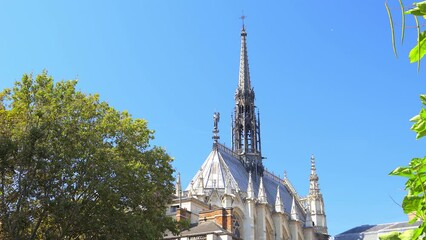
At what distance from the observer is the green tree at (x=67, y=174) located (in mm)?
24125

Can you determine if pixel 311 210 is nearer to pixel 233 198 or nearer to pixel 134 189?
pixel 233 198

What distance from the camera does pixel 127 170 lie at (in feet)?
84.0

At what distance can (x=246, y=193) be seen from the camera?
62.4 m

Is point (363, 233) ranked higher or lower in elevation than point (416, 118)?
higher

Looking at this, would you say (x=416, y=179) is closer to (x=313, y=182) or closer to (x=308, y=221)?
(x=308, y=221)

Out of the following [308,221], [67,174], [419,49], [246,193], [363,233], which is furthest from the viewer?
[308,221]

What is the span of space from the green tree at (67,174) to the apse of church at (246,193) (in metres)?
10.9

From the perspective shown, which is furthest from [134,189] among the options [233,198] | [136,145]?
[233,198]

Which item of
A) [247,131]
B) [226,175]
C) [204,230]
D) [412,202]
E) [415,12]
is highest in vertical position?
[247,131]

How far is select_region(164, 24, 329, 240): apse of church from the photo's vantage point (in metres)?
54.9

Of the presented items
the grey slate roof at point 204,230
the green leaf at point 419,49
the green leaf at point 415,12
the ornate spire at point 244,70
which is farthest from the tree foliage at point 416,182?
the ornate spire at point 244,70

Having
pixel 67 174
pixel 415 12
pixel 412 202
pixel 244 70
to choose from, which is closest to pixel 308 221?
pixel 244 70

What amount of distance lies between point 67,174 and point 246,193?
3957cm

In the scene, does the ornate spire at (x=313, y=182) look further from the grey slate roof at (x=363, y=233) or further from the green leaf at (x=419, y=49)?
the green leaf at (x=419, y=49)
